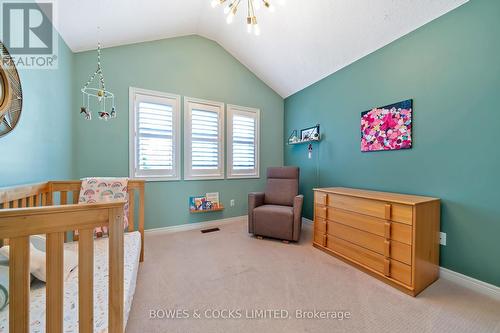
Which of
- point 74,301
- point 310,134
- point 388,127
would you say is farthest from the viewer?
point 310,134

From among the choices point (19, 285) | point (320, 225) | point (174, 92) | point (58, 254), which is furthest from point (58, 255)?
point (174, 92)

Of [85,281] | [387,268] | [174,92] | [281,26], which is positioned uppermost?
[281,26]

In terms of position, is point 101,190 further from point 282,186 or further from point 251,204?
point 282,186

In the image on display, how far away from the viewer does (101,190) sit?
6.34ft

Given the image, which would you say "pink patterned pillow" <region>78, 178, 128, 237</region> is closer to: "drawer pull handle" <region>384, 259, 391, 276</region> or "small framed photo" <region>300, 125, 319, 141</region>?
"drawer pull handle" <region>384, 259, 391, 276</region>

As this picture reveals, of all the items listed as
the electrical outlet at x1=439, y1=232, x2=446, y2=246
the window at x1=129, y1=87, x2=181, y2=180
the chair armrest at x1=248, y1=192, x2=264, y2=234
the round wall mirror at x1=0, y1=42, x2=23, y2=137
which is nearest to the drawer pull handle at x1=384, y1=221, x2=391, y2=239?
the electrical outlet at x1=439, y1=232, x2=446, y2=246

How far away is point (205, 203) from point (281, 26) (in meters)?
2.89

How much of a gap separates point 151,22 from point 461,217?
13.3 feet

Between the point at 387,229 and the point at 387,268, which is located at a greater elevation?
the point at 387,229

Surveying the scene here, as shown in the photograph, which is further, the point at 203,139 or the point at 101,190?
the point at 203,139

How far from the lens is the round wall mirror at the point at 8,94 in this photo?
4.12 feet

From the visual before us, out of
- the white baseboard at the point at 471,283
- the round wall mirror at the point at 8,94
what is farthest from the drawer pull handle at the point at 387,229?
the round wall mirror at the point at 8,94

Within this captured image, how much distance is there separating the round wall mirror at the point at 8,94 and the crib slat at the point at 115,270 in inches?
50.3

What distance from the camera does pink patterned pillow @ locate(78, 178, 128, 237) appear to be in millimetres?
1897
